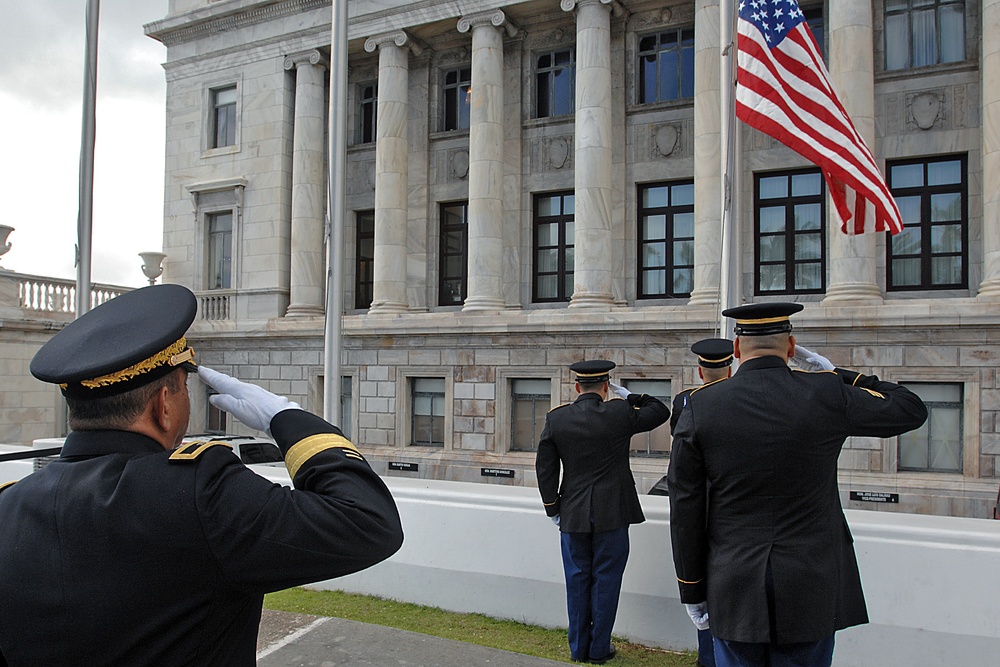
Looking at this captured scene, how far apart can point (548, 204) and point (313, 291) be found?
665cm

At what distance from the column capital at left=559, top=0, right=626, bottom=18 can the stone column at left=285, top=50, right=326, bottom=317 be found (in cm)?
697

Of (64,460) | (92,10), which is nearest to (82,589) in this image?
(64,460)

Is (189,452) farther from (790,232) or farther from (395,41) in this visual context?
(395,41)

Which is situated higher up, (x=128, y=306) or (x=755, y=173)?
(x=755, y=173)

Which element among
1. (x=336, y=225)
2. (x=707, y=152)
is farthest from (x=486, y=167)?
(x=336, y=225)

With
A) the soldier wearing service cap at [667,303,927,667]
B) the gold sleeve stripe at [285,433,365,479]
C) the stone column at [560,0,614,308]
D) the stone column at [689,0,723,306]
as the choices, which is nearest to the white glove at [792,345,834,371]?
the soldier wearing service cap at [667,303,927,667]

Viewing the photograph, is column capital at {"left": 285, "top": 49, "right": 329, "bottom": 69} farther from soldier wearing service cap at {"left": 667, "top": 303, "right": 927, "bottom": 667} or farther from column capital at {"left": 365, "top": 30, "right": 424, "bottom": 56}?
soldier wearing service cap at {"left": 667, "top": 303, "right": 927, "bottom": 667}

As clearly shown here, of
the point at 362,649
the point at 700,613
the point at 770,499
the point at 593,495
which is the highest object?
the point at 770,499

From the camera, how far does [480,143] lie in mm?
18391

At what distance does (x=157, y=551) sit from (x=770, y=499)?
2454 mm

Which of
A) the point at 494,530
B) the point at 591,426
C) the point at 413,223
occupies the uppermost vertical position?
the point at 413,223

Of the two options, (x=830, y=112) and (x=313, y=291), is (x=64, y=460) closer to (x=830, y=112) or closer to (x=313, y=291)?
(x=830, y=112)

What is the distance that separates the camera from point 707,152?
1628cm

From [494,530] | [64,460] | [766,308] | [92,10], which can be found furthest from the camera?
[92,10]
